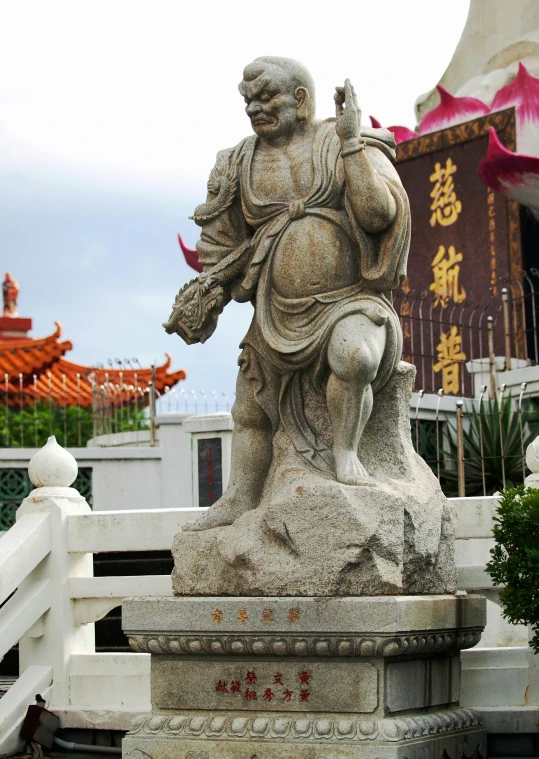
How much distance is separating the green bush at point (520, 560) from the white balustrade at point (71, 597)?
1190mm

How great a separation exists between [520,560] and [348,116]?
1772 mm

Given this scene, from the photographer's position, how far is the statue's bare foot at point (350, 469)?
4746 mm

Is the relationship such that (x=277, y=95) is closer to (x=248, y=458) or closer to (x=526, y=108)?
(x=248, y=458)

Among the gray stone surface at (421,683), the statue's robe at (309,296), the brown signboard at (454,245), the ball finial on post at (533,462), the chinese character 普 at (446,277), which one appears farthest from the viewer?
the chinese character 普 at (446,277)

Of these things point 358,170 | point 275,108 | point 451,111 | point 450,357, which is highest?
point 451,111

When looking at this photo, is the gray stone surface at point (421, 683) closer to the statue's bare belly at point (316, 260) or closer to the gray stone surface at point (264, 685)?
the gray stone surface at point (264, 685)

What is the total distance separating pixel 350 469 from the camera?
479 centimetres

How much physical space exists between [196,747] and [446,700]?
1033mm

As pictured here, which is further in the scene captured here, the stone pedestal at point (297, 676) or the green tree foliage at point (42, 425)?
the green tree foliage at point (42, 425)

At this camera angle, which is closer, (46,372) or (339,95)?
(339,95)

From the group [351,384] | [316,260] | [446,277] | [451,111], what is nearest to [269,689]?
[351,384]

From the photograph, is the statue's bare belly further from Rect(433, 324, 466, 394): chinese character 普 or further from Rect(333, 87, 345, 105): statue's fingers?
Rect(433, 324, 466, 394): chinese character 普

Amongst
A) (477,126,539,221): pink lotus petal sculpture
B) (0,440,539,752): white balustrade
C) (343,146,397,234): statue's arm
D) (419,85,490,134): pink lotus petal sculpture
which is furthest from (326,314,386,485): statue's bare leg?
(419,85,490,134): pink lotus petal sculpture

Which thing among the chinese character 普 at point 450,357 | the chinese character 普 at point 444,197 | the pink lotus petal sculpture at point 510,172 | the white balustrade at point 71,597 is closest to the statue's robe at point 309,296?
the white balustrade at point 71,597
